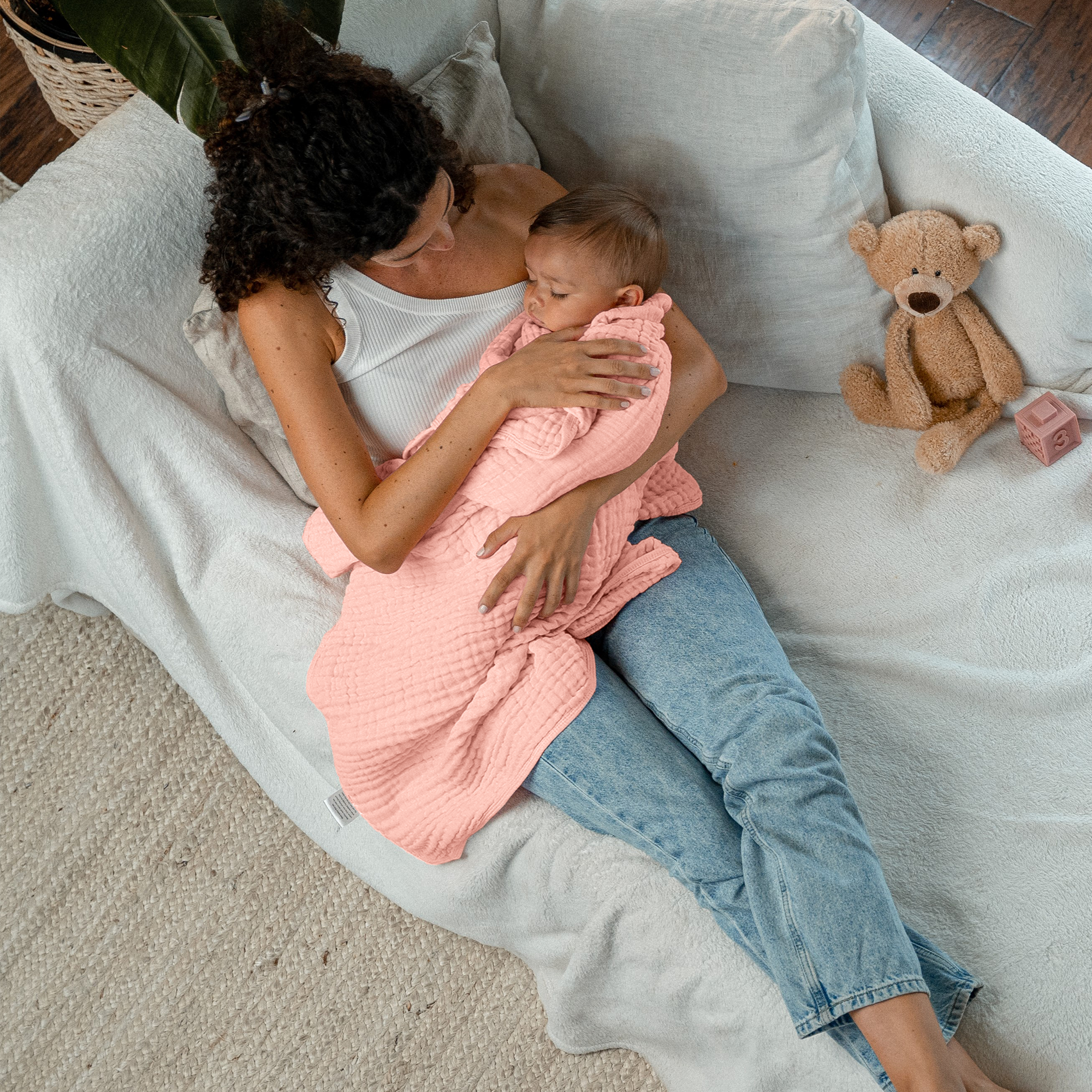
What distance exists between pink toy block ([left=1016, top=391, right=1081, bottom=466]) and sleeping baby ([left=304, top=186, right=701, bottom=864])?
0.57 meters

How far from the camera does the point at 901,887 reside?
45.6 inches

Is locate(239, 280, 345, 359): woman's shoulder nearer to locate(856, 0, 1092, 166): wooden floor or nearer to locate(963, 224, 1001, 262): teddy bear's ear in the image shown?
locate(963, 224, 1001, 262): teddy bear's ear

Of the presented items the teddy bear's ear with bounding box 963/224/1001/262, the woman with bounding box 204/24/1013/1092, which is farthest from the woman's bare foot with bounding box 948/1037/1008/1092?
the teddy bear's ear with bounding box 963/224/1001/262

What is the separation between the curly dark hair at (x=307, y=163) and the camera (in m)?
1.00

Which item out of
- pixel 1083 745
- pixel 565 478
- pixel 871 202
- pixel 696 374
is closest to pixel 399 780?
pixel 565 478

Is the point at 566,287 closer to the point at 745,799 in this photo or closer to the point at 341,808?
the point at 745,799

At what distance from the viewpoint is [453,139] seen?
132cm

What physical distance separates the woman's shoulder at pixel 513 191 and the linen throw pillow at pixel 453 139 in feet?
0.13

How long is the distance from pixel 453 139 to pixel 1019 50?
1.51m

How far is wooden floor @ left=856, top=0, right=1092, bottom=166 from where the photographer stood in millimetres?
2049

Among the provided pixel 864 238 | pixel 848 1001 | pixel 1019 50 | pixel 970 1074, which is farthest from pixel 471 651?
pixel 1019 50

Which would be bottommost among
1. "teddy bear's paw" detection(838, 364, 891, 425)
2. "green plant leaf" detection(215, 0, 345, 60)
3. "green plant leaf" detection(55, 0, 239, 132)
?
"teddy bear's paw" detection(838, 364, 891, 425)

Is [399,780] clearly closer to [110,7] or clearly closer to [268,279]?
[268,279]

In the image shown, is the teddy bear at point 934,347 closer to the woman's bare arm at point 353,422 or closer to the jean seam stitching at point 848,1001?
the woman's bare arm at point 353,422
